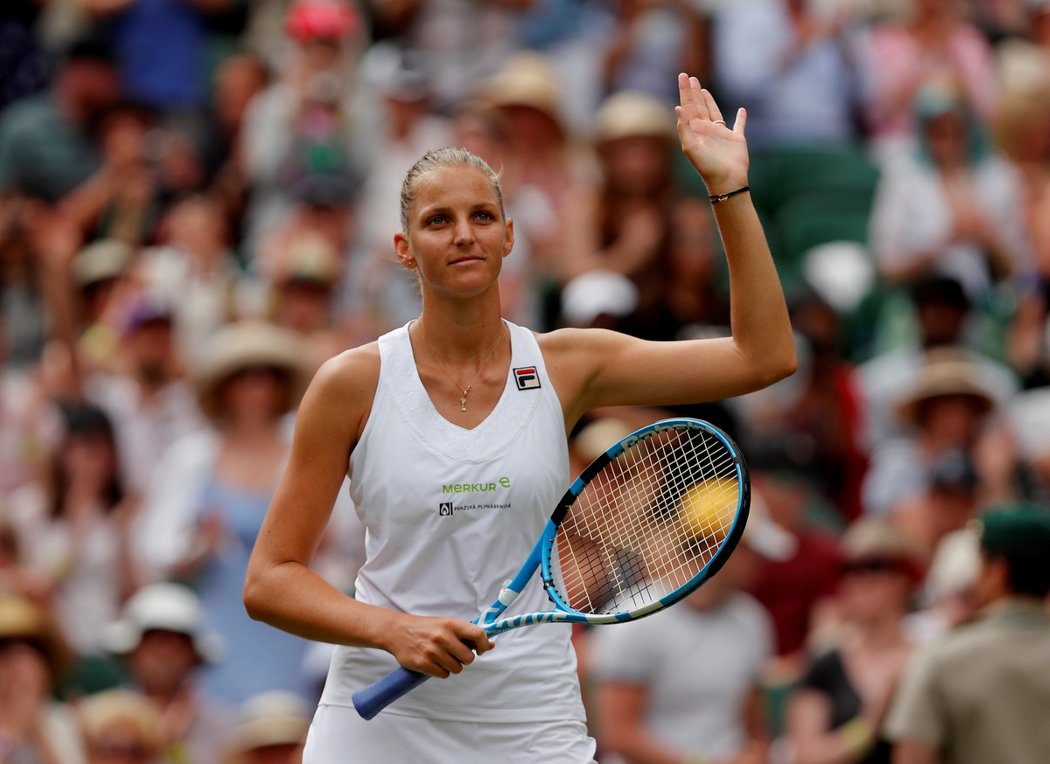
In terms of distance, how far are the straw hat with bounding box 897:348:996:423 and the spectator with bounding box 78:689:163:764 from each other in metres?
3.25

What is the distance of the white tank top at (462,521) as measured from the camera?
4148 millimetres

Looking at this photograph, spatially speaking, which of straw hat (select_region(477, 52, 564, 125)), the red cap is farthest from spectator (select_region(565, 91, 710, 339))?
the red cap

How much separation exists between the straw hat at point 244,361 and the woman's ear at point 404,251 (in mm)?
3765

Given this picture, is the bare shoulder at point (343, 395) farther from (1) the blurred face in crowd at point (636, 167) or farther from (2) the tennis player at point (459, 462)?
(1) the blurred face in crowd at point (636, 167)

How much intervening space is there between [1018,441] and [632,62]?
11.9 ft

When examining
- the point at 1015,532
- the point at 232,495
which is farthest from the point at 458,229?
the point at 232,495

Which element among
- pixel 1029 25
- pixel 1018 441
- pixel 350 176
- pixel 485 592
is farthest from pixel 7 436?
pixel 1029 25

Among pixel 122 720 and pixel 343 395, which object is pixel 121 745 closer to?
pixel 122 720

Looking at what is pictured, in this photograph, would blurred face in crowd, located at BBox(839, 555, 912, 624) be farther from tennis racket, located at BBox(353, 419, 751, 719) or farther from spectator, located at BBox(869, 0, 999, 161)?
spectator, located at BBox(869, 0, 999, 161)

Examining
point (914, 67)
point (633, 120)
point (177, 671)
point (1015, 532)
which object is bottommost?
point (177, 671)

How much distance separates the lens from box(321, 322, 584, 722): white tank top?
4148 mm

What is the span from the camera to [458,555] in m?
4.18

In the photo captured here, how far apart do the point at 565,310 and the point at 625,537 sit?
4.06m

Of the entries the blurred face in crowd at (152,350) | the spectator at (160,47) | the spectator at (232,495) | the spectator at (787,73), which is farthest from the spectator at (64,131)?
the spectator at (787,73)
